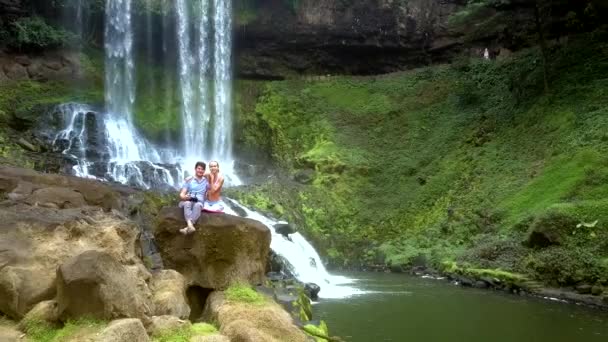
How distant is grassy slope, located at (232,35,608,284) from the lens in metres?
20.2

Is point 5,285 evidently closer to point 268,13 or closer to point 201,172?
point 201,172

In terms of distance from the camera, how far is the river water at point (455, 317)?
12812 millimetres

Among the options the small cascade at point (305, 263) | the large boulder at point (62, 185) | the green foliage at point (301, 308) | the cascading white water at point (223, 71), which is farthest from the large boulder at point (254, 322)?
the cascading white water at point (223, 71)

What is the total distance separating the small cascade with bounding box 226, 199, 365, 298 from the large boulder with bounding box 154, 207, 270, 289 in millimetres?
8776

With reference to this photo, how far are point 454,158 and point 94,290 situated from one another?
2455 centimetres

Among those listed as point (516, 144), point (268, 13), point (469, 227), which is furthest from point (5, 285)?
point (268, 13)

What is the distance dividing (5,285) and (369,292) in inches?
503

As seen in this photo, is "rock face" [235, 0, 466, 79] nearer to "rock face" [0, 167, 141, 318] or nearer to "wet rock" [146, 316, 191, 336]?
"rock face" [0, 167, 141, 318]

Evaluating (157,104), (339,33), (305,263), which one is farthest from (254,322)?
(339,33)

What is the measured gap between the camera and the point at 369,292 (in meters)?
18.3

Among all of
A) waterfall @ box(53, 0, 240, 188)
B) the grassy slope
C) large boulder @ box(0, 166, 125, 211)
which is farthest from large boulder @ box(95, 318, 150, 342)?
waterfall @ box(53, 0, 240, 188)

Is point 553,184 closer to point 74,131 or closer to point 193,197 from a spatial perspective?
point 193,197

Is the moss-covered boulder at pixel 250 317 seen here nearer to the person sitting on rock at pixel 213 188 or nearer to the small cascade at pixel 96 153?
the person sitting on rock at pixel 213 188

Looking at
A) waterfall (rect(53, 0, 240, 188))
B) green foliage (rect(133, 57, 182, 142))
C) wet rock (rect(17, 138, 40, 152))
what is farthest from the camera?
green foliage (rect(133, 57, 182, 142))
